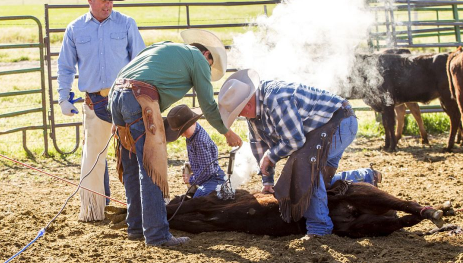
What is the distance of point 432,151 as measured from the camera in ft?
28.8

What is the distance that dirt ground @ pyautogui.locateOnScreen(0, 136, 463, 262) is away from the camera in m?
4.30

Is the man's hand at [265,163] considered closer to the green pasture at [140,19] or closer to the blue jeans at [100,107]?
the blue jeans at [100,107]

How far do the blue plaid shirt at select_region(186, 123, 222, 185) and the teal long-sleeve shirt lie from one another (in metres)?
0.94

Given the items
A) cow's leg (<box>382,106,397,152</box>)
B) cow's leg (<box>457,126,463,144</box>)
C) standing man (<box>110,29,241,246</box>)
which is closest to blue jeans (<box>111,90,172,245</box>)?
standing man (<box>110,29,241,246</box>)

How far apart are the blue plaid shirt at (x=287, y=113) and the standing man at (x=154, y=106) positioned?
12.9 inches

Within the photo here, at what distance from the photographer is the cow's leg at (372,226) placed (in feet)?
15.2

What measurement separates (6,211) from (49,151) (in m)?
3.35

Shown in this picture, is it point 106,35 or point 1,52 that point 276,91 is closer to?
point 106,35

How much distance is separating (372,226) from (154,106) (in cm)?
183

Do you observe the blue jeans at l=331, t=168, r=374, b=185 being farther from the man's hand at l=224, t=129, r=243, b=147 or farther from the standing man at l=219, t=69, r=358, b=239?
the man's hand at l=224, t=129, r=243, b=147

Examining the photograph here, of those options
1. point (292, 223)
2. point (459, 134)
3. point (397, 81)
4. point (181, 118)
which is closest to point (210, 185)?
point (181, 118)

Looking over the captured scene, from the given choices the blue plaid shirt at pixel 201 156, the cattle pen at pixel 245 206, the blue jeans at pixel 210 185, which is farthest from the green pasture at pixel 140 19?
the blue jeans at pixel 210 185

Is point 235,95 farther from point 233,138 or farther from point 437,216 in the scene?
point 437,216

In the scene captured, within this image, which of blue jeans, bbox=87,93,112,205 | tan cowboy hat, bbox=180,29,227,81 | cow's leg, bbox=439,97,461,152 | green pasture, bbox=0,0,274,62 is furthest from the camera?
green pasture, bbox=0,0,274,62
